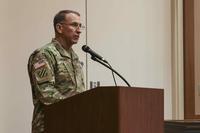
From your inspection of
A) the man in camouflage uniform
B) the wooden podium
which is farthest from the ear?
the wooden podium

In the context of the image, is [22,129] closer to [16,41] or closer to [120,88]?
[16,41]

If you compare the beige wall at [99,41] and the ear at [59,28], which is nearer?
the ear at [59,28]

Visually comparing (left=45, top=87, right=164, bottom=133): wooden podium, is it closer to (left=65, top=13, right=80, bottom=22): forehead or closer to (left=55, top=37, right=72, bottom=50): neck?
(left=55, top=37, right=72, bottom=50): neck

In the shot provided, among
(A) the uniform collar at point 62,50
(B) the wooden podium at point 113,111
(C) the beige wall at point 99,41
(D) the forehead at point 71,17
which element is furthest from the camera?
(C) the beige wall at point 99,41

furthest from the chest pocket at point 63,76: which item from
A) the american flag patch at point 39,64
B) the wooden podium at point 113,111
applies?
the wooden podium at point 113,111

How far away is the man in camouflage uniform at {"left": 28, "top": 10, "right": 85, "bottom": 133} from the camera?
8.73 ft

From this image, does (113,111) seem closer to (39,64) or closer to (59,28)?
(39,64)

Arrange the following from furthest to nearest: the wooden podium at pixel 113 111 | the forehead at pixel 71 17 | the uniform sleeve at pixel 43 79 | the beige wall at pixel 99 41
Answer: the beige wall at pixel 99 41 → the forehead at pixel 71 17 → the uniform sleeve at pixel 43 79 → the wooden podium at pixel 113 111

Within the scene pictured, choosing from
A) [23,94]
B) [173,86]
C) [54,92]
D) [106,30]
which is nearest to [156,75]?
[173,86]

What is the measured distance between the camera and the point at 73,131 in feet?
7.36

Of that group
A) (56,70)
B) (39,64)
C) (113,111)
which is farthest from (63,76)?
(113,111)

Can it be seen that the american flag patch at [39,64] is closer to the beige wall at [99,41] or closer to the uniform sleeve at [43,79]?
the uniform sleeve at [43,79]

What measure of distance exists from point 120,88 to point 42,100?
712 millimetres

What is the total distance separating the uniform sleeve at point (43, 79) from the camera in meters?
2.61
